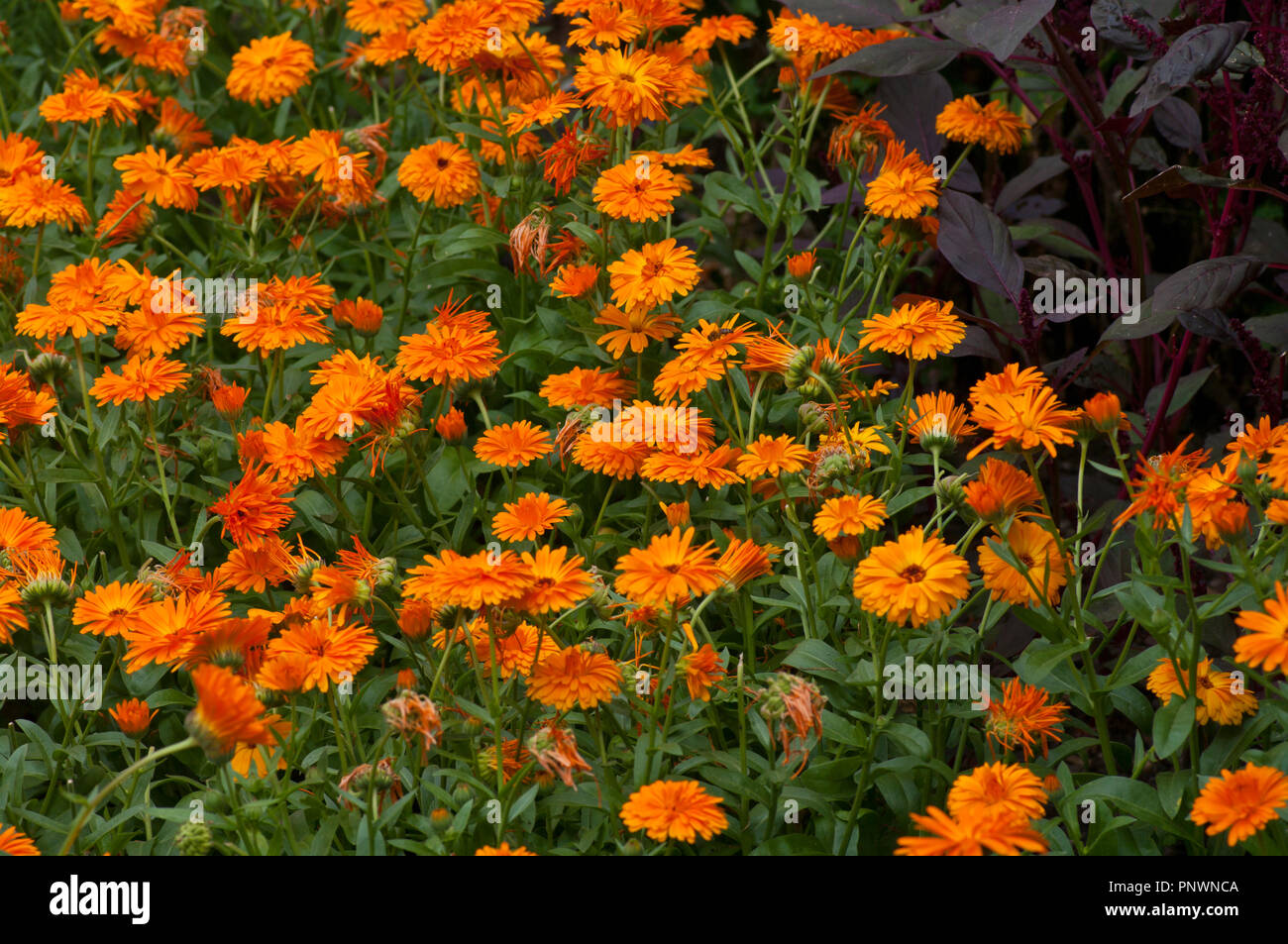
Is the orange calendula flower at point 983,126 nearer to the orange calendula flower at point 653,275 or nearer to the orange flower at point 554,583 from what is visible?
the orange calendula flower at point 653,275

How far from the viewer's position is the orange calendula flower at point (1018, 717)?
166 centimetres

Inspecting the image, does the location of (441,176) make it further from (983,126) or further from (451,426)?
(983,126)

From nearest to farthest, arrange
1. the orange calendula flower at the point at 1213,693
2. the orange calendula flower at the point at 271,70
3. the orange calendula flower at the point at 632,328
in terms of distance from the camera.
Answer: the orange calendula flower at the point at 1213,693 → the orange calendula flower at the point at 632,328 → the orange calendula flower at the point at 271,70

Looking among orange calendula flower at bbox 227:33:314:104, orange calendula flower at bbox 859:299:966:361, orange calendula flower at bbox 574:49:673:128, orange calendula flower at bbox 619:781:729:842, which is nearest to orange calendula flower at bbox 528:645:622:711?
orange calendula flower at bbox 619:781:729:842

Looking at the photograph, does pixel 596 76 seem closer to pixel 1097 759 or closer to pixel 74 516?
pixel 74 516

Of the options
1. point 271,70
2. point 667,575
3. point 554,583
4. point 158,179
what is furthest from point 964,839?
point 271,70

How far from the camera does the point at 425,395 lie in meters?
2.37

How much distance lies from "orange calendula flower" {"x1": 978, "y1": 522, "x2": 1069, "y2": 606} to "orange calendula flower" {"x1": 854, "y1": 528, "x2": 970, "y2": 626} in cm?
15

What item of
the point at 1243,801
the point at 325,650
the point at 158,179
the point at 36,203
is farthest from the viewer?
the point at 158,179

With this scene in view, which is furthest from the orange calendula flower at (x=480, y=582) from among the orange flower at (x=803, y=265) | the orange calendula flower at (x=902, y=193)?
the orange calendula flower at (x=902, y=193)

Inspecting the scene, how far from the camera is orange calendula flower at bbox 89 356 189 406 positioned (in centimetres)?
194

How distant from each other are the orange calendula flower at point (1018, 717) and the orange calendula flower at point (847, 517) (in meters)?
0.30

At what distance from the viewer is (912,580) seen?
4.89ft

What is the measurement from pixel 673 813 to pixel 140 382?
111 cm
